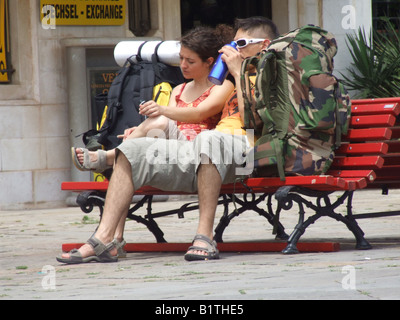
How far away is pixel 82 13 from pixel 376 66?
11.7 feet

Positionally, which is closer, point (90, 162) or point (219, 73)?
Result: point (219, 73)

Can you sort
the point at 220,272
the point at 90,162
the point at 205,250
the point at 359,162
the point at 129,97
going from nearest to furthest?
the point at 220,272 → the point at 205,250 → the point at 359,162 → the point at 90,162 → the point at 129,97

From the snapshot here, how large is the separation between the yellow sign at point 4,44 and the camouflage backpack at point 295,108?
6.06m

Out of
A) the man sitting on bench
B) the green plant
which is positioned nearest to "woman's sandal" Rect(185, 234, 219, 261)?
the man sitting on bench

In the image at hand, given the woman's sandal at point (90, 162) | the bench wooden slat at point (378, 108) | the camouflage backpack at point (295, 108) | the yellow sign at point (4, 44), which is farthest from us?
the yellow sign at point (4, 44)

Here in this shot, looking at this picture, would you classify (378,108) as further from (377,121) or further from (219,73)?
(219,73)

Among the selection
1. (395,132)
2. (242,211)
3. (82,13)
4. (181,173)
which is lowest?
(242,211)

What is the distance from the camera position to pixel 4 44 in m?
11.4

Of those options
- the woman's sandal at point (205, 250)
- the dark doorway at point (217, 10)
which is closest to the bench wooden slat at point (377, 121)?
the woman's sandal at point (205, 250)

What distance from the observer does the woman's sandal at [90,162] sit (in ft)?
20.2

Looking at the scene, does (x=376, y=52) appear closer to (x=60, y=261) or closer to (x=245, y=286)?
(x=60, y=261)

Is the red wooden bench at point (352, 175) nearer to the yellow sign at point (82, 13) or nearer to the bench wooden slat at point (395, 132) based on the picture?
the bench wooden slat at point (395, 132)

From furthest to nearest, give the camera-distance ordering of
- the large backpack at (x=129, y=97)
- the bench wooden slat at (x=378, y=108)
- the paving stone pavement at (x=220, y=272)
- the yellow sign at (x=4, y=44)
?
1. the yellow sign at (x=4, y=44)
2. the large backpack at (x=129, y=97)
3. the bench wooden slat at (x=378, y=108)
4. the paving stone pavement at (x=220, y=272)

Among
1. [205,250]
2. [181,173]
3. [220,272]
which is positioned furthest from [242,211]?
[220,272]
